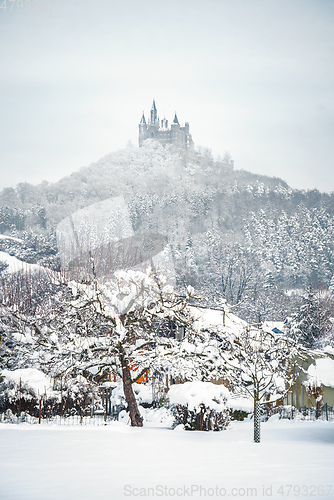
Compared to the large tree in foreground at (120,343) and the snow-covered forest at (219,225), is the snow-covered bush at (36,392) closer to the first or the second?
the large tree in foreground at (120,343)

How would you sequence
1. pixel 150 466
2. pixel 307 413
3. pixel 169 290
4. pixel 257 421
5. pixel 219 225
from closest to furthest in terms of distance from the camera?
pixel 150 466 → pixel 257 421 → pixel 169 290 → pixel 307 413 → pixel 219 225

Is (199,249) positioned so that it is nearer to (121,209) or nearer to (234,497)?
(121,209)

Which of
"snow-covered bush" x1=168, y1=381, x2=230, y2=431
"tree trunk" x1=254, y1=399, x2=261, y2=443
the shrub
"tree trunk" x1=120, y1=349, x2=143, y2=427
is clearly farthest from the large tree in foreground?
"tree trunk" x1=254, y1=399, x2=261, y2=443

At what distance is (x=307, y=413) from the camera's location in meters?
24.0

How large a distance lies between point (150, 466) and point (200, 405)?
261 inches

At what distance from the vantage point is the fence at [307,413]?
23.3 m

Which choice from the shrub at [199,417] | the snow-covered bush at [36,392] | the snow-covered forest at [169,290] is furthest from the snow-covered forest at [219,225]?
the shrub at [199,417]

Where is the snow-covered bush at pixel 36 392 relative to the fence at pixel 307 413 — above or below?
above

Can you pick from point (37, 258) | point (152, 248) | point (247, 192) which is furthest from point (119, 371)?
point (247, 192)

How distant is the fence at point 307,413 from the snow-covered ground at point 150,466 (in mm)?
11408

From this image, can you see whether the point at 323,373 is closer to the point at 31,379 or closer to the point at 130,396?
the point at 130,396

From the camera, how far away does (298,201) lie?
125438 mm

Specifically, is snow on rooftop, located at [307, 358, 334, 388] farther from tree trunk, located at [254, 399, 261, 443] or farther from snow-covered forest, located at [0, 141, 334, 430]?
tree trunk, located at [254, 399, 261, 443]

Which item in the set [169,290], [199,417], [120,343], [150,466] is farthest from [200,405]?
[150,466]
